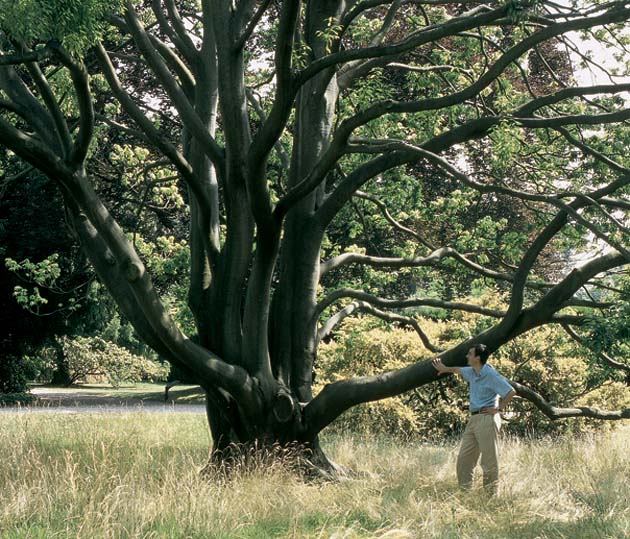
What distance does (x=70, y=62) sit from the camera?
7238 millimetres

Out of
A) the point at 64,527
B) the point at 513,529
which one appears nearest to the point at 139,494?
the point at 64,527

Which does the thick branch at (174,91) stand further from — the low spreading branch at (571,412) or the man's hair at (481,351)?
the low spreading branch at (571,412)

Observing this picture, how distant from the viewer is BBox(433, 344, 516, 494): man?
9055 millimetres

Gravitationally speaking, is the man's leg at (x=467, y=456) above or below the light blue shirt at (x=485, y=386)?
below

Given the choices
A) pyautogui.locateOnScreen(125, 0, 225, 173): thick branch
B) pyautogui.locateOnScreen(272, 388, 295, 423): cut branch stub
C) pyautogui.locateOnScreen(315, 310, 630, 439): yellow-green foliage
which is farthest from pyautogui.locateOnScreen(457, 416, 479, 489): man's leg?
pyautogui.locateOnScreen(315, 310, 630, 439): yellow-green foliage

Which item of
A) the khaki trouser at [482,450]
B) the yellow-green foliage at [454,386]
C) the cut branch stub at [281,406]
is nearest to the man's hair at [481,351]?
the khaki trouser at [482,450]

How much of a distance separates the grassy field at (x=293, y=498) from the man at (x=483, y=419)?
0.26 meters

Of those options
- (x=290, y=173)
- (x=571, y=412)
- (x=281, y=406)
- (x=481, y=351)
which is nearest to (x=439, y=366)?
(x=481, y=351)

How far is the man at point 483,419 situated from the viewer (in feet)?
29.7

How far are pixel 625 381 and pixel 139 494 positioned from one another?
1193 centimetres

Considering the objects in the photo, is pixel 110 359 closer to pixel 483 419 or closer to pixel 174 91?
pixel 174 91

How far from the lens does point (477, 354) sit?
8.85 meters

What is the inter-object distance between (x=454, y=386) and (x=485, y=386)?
5.98 metres

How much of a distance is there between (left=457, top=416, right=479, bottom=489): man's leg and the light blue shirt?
0.68 ft
